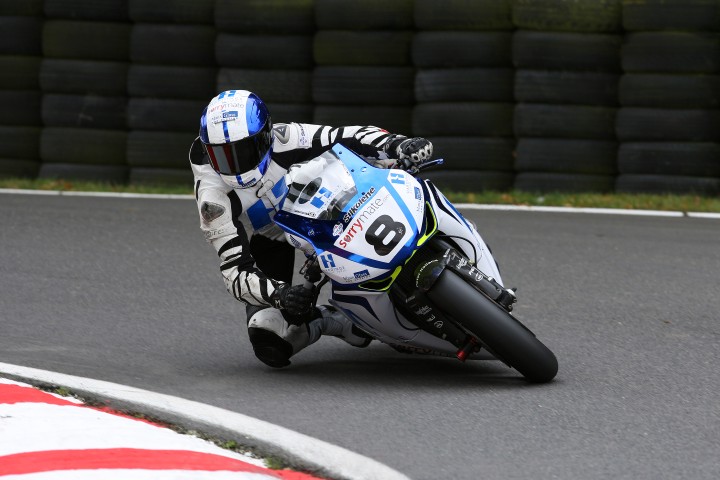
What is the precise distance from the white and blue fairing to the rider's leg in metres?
0.59

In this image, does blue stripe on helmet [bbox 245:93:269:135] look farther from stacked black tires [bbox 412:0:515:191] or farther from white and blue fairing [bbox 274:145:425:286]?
stacked black tires [bbox 412:0:515:191]

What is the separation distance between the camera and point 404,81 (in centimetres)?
1098

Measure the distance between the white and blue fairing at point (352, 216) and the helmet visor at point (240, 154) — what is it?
0.17 m

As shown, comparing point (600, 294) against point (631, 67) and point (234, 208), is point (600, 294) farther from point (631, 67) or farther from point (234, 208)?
point (631, 67)

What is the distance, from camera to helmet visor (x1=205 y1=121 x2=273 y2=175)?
528cm

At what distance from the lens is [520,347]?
5.23 m

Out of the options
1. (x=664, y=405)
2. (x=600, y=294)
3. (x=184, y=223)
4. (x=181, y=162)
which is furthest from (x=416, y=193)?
(x=181, y=162)

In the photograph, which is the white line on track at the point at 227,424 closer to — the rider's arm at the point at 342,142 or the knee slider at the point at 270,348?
the knee slider at the point at 270,348

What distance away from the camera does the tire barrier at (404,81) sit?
10312 millimetres

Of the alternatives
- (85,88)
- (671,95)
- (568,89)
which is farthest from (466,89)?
(85,88)

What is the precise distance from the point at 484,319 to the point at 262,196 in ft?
3.71

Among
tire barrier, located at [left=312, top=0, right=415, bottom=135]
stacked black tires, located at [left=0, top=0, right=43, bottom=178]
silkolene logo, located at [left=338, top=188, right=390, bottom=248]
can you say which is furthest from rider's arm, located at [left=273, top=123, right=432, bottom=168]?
stacked black tires, located at [left=0, top=0, right=43, bottom=178]

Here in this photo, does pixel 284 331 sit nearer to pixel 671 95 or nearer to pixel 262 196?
pixel 262 196

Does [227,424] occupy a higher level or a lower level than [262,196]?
lower
